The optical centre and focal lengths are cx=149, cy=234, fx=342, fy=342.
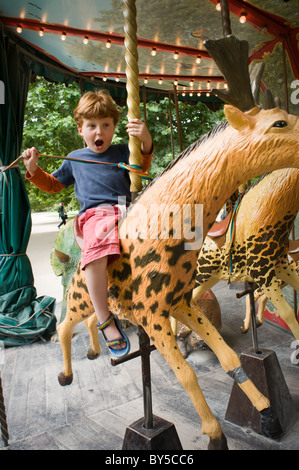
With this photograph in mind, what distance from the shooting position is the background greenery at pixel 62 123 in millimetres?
4883

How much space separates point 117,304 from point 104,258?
0.59 ft

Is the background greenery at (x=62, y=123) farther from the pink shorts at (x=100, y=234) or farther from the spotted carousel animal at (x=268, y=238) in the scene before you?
the pink shorts at (x=100, y=234)

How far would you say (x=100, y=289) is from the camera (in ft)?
3.67

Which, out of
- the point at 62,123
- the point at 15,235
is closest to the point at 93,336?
the point at 15,235

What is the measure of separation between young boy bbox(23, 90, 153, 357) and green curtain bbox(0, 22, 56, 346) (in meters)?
2.02

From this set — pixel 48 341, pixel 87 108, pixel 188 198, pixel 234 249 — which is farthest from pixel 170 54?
pixel 48 341

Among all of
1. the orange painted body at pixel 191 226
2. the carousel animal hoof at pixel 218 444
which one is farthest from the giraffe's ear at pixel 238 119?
the carousel animal hoof at pixel 218 444

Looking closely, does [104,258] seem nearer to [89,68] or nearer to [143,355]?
[143,355]

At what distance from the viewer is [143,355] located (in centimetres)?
125

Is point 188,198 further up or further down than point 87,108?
further down

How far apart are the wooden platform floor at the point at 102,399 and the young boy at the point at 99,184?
927 mm

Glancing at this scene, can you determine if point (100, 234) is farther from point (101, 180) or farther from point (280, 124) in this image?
point (280, 124)

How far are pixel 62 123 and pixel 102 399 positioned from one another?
400cm

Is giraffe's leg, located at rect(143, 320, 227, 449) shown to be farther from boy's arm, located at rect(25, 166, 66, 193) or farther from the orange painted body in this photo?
boy's arm, located at rect(25, 166, 66, 193)
